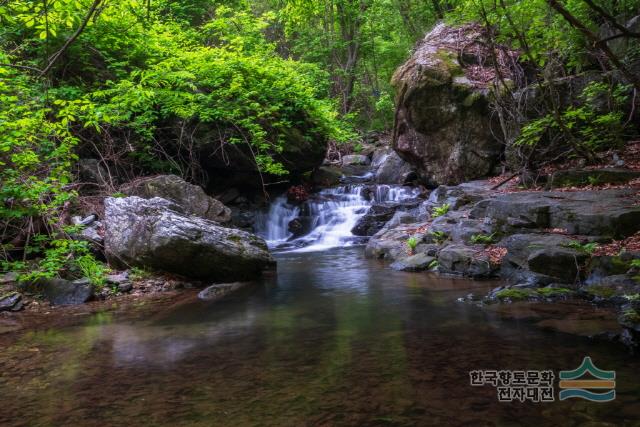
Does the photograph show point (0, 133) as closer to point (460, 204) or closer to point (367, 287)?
point (367, 287)

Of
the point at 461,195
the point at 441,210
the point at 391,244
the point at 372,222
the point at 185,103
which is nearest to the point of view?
the point at 391,244

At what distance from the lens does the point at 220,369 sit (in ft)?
13.5

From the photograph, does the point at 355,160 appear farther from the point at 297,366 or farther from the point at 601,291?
the point at 297,366

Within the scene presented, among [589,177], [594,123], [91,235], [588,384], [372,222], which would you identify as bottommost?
[588,384]

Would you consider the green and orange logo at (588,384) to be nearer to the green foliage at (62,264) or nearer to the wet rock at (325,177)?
the green foliage at (62,264)

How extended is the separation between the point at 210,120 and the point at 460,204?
6.79 metres

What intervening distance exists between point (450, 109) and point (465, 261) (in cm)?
759

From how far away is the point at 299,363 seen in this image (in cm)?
418

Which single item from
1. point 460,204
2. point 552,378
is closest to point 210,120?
point 460,204

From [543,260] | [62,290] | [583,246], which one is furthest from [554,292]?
[62,290]

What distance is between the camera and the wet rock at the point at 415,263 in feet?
28.5

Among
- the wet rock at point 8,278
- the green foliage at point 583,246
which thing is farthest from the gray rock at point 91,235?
the green foliage at point 583,246

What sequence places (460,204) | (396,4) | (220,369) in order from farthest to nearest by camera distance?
(396,4) < (460,204) < (220,369)

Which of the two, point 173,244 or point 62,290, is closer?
point 62,290
